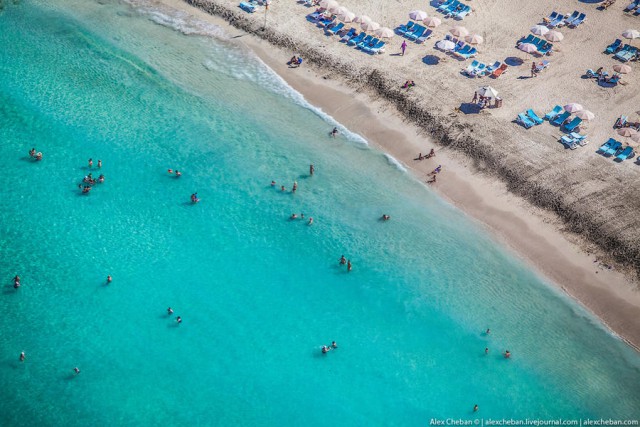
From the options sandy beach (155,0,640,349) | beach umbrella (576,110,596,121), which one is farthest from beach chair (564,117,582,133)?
sandy beach (155,0,640,349)

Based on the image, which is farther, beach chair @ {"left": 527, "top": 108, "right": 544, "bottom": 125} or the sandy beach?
beach chair @ {"left": 527, "top": 108, "right": 544, "bottom": 125}

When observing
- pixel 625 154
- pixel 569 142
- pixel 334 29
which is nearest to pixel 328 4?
pixel 334 29

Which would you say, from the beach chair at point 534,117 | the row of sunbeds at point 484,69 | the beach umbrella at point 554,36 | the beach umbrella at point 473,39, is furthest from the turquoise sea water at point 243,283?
the beach umbrella at point 554,36

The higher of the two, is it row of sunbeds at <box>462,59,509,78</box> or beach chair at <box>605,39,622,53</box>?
beach chair at <box>605,39,622,53</box>

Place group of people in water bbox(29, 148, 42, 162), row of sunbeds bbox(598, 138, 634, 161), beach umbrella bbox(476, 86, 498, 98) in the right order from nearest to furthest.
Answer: group of people in water bbox(29, 148, 42, 162) → row of sunbeds bbox(598, 138, 634, 161) → beach umbrella bbox(476, 86, 498, 98)

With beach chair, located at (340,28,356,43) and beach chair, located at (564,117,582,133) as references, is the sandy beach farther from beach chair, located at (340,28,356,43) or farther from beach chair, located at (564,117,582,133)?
beach chair, located at (340,28,356,43)

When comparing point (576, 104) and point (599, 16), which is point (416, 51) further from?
point (599, 16)
